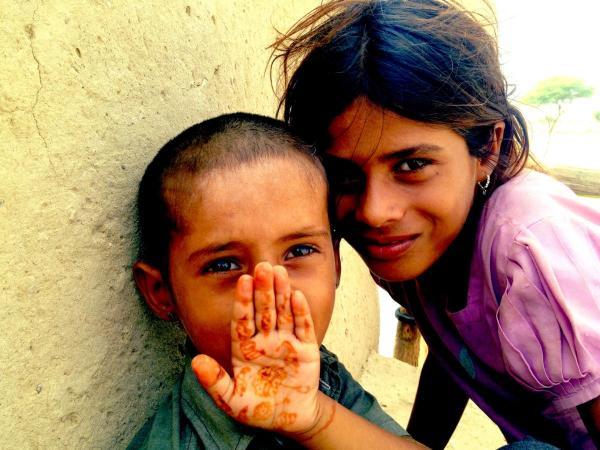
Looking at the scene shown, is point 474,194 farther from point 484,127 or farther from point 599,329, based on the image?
point 599,329

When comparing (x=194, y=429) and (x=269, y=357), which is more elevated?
(x=269, y=357)

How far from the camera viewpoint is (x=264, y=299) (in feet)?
2.83

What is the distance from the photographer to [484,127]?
143 centimetres

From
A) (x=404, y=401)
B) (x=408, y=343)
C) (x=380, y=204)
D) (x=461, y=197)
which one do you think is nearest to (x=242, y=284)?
(x=380, y=204)

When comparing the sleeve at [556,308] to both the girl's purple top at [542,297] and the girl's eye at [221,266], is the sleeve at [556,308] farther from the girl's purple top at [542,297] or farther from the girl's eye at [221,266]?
the girl's eye at [221,266]

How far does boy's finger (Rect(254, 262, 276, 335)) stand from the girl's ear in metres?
0.85

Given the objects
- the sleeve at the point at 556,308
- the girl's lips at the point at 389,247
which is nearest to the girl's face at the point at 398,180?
the girl's lips at the point at 389,247

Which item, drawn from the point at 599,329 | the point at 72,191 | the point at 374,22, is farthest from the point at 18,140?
the point at 599,329

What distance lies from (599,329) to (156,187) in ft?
3.21

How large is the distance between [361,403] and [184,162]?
2.34 ft

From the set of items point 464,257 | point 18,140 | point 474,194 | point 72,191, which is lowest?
point 464,257

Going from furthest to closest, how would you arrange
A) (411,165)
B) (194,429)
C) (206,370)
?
(411,165) < (194,429) < (206,370)

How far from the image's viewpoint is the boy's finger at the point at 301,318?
880 mm

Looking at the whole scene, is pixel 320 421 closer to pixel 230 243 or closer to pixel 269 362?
pixel 269 362
